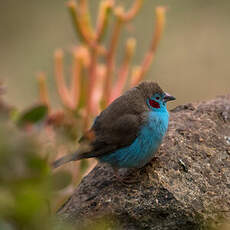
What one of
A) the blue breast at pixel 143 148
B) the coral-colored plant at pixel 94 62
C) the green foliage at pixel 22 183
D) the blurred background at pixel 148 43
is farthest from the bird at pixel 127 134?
the blurred background at pixel 148 43

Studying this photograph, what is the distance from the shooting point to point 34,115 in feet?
3.25

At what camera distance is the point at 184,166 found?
288cm

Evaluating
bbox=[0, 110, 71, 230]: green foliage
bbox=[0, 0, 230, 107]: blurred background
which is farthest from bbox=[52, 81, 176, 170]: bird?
bbox=[0, 0, 230, 107]: blurred background

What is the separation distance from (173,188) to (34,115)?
71.6 inches

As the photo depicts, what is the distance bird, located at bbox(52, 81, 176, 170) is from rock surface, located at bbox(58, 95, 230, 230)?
0.31ft

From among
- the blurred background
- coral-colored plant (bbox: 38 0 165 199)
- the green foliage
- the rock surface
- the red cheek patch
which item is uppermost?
the green foliage

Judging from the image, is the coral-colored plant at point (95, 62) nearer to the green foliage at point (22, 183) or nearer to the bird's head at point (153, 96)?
the bird's head at point (153, 96)

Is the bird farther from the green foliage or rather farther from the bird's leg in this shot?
the green foliage

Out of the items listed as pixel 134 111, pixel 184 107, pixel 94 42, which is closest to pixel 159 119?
pixel 134 111

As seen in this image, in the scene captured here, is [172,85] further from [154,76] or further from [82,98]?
[82,98]

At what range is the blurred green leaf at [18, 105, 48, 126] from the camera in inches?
36.9

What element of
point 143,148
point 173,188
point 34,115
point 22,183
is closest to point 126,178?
point 143,148

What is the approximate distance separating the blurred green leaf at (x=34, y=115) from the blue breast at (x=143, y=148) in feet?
6.52

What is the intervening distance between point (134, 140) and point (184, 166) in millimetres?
391
